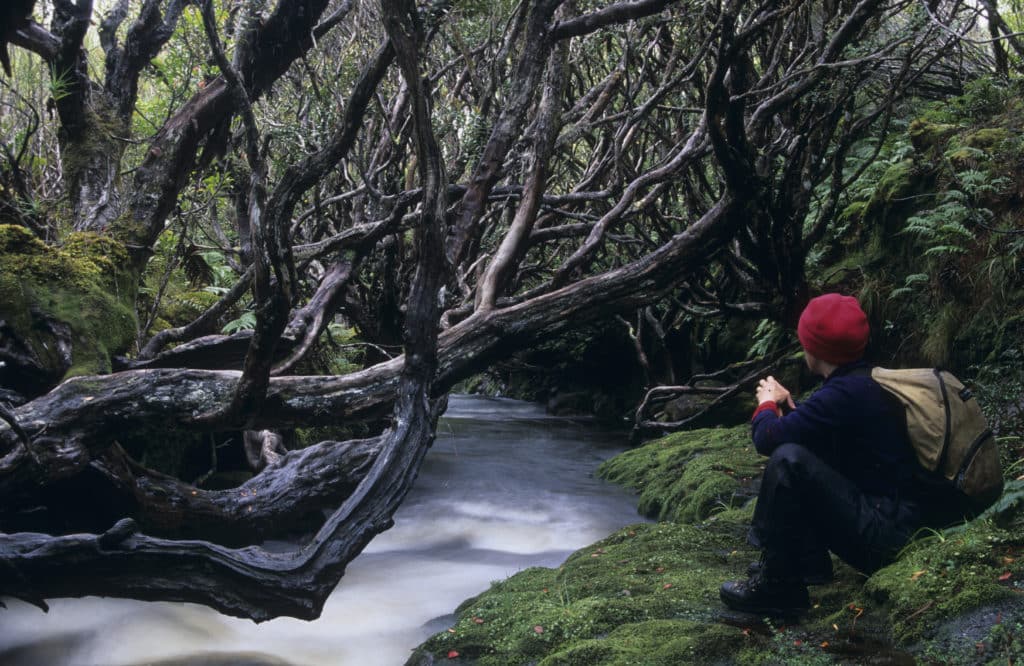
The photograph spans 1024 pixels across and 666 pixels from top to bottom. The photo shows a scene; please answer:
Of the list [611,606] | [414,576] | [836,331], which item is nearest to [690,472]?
[414,576]

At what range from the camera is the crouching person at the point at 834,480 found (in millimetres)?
3291

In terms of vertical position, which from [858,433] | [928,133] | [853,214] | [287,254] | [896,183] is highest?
[928,133]

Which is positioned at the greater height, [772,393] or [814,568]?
[772,393]

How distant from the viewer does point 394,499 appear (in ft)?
13.7

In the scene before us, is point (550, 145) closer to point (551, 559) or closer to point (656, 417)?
point (551, 559)

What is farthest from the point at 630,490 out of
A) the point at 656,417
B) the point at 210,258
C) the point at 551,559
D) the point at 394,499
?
the point at 210,258

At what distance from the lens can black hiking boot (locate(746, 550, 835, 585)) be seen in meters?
3.49

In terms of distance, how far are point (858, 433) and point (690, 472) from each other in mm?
3951

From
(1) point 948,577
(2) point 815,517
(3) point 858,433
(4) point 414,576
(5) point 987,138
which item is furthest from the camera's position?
(5) point 987,138

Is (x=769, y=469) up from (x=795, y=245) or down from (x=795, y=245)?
down

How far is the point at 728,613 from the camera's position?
3615 mm

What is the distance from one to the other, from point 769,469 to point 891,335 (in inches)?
184

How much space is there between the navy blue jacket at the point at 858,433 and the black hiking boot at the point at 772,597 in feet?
1.83

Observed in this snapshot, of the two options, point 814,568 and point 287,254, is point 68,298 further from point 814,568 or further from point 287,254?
point 814,568
